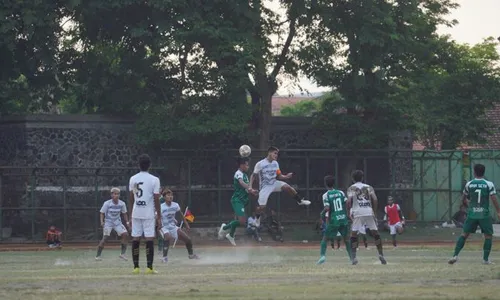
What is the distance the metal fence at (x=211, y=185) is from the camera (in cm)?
4272

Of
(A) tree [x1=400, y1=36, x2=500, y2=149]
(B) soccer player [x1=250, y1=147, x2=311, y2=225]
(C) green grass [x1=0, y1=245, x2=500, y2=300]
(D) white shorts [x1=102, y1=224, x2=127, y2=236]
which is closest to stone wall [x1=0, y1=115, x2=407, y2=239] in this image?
(A) tree [x1=400, y1=36, x2=500, y2=149]

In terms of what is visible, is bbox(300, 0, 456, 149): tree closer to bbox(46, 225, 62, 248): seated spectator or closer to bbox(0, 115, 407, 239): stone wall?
bbox(0, 115, 407, 239): stone wall

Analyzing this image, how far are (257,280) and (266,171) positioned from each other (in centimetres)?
1002

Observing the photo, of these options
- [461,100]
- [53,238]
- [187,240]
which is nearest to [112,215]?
[187,240]

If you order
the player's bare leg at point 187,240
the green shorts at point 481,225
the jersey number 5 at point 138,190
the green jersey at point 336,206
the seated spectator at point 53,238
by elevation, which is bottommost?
the seated spectator at point 53,238

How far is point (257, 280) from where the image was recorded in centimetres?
1858

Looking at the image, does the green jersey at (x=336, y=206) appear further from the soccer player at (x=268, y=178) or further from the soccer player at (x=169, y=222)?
the soccer player at (x=268, y=178)

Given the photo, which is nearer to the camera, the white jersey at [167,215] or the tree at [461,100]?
the white jersey at [167,215]

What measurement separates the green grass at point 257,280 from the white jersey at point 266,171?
2217 millimetres

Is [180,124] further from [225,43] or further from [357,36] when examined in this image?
[357,36]

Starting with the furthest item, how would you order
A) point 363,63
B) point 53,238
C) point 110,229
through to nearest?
point 363,63 < point 53,238 < point 110,229

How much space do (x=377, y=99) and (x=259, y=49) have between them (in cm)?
480

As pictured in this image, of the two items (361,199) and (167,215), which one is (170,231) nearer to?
(167,215)

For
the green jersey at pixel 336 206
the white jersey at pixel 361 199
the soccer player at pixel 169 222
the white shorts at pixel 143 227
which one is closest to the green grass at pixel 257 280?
the soccer player at pixel 169 222
